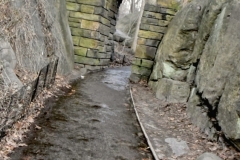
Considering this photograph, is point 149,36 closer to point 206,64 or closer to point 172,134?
point 206,64

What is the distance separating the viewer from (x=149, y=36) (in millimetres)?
10469

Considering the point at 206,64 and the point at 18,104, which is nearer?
the point at 18,104

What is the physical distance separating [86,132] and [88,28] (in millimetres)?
6771

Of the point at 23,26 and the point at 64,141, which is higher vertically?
the point at 23,26

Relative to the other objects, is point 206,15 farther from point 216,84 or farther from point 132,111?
point 132,111

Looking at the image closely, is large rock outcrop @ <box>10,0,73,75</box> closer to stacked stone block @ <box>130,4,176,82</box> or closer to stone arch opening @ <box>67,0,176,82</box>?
stone arch opening @ <box>67,0,176,82</box>

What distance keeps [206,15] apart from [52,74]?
4.82 m

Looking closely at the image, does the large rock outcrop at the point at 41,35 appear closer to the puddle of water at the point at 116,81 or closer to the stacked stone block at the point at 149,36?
the puddle of water at the point at 116,81

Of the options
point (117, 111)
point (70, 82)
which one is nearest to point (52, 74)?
point (70, 82)

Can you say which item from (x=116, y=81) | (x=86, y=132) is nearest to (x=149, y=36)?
(x=116, y=81)

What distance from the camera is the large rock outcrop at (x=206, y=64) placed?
4.90 metres

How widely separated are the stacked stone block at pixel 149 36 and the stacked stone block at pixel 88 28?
1.89 meters

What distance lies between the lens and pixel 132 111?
7.06 m

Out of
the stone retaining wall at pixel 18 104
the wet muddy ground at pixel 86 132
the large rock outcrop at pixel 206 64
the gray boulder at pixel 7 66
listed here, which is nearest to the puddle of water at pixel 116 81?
the large rock outcrop at pixel 206 64
